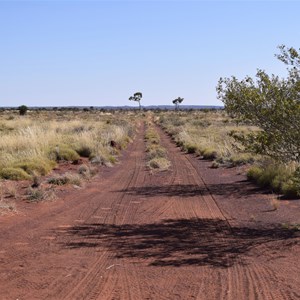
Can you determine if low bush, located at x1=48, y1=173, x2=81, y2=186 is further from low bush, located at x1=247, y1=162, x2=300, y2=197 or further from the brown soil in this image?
low bush, located at x1=247, y1=162, x2=300, y2=197

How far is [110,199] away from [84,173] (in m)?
4.34

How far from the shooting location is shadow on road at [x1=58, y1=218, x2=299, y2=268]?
26.0 feet

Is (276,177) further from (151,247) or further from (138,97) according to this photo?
(138,97)

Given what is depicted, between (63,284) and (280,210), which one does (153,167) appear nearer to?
(280,210)

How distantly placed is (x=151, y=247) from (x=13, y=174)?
8.97m

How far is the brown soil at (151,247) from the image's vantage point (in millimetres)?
6398

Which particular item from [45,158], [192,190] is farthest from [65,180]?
[45,158]

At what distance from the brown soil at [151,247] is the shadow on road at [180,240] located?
0.02 metres

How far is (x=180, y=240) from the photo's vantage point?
913cm

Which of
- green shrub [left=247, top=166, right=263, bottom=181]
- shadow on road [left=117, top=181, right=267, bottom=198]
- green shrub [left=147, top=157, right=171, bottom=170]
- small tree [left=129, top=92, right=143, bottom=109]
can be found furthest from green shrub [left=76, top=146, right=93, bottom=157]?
small tree [left=129, top=92, right=143, bottom=109]

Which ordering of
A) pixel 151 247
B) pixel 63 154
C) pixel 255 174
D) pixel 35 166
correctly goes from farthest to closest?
pixel 63 154, pixel 35 166, pixel 255 174, pixel 151 247

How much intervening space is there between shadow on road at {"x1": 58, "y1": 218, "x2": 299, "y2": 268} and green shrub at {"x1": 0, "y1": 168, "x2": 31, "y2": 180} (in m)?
6.73

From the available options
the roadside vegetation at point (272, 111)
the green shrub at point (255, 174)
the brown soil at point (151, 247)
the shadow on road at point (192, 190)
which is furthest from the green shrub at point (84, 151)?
the roadside vegetation at point (272, 111)

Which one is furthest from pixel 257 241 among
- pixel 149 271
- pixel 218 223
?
pixel 149 271
